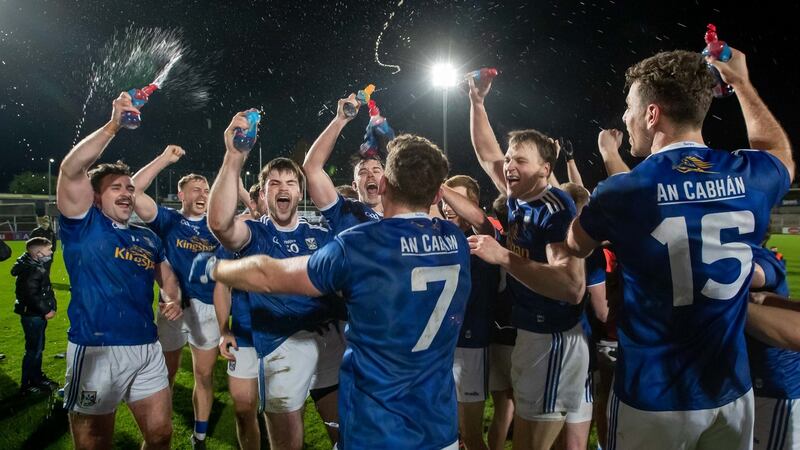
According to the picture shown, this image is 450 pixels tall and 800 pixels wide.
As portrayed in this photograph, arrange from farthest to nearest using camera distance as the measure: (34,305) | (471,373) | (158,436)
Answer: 1. (34,305)
2. (471,373)
3. (158,436)

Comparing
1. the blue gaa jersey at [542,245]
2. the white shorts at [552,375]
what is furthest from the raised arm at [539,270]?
the white shorts at [552,375]

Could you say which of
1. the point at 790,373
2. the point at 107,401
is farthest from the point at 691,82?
the point at 107,401

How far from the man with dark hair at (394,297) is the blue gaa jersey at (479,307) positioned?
1.78 m

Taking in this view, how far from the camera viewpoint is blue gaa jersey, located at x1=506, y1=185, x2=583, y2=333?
344 centimetres

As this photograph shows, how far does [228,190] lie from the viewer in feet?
10.9

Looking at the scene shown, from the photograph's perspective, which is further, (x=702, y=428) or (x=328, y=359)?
(x=328, y=359)

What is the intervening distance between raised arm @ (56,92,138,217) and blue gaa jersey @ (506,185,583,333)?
295 cm

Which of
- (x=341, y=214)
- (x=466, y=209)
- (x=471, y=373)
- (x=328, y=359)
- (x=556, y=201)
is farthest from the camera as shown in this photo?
(x=471, y=373)

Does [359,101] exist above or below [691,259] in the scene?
above

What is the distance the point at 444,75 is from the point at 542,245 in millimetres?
9876

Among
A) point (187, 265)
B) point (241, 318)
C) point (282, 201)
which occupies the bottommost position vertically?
point (241, 318)

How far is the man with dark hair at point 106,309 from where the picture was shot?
11.5ft

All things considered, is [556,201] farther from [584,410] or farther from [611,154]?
[584,410]

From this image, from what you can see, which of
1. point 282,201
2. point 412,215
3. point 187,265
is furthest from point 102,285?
point 412,215
